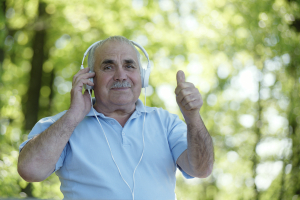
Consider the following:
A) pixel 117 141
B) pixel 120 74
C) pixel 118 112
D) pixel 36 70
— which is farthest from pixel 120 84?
pixel 36 70

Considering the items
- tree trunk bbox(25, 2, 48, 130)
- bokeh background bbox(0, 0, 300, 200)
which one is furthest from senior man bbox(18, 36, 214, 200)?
tree trunk bbox(25, 2, 48, 130)

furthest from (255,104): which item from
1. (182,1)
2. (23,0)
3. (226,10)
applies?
(23,0)

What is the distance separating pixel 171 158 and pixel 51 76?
5.19 metres

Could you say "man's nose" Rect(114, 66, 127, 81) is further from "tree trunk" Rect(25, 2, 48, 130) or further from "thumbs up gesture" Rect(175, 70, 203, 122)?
"tree trunk" Rect(25, 2, 48, 130)

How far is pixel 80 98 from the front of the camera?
1748 mm

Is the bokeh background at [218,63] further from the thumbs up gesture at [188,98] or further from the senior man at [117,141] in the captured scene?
the thumbs up gesture at [188,98]

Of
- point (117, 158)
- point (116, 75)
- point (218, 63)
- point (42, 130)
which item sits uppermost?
point (218, 63)

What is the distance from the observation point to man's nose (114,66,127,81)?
1.89m

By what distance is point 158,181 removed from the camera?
1.71m

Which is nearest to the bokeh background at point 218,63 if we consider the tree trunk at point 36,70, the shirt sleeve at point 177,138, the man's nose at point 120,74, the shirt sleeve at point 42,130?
the tree trunk at point 36,70

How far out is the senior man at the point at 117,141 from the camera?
1.58 m

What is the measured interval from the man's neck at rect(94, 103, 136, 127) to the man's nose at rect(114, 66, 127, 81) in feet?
0.66

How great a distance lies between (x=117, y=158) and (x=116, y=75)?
556mm

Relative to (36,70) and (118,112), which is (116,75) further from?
(36,70)
